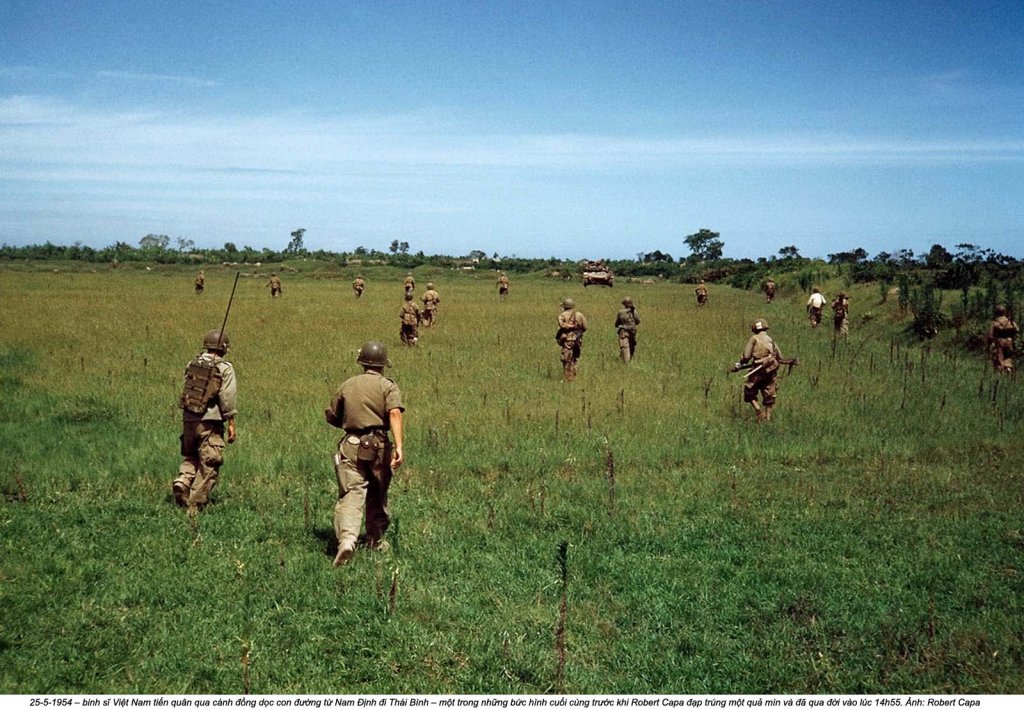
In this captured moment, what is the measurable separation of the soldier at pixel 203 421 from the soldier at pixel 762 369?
28.4 ft

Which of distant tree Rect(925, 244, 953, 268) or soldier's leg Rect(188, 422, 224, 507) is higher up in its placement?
distant tree Rect(925, 244, 953, 268)

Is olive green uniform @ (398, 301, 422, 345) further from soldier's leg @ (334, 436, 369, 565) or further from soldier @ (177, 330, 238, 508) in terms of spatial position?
soldier's leg @ (334, 436, 369, 565)

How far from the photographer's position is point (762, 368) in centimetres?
1411

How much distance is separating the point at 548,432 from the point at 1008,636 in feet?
25.1

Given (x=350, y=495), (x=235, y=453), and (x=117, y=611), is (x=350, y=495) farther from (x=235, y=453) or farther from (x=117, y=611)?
(x=235, y=453)

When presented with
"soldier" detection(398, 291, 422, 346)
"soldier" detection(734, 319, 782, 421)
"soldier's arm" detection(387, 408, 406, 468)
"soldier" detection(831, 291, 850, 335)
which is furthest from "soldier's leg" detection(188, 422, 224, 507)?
"soldier" detection(831, 291, 850, 335)

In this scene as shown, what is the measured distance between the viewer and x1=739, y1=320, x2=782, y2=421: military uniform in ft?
46.4

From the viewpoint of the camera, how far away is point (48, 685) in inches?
206

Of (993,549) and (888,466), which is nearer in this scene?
(993,549)

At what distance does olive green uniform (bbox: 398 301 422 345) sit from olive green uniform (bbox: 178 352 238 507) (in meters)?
13.6

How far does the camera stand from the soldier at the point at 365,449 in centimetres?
755

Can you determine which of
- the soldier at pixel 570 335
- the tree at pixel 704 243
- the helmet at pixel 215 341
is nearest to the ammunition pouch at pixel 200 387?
the helmet at pixel 215 341
